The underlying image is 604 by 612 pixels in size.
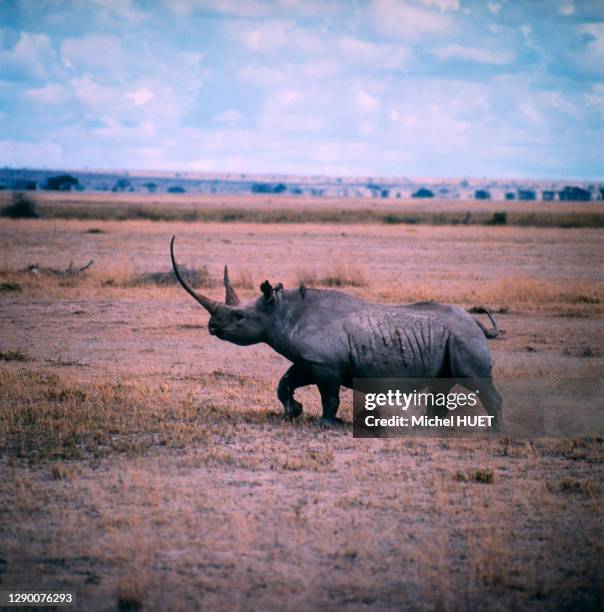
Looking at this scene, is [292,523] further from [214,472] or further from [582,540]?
[582,540]

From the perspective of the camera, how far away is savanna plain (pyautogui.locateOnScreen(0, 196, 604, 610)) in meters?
5.73

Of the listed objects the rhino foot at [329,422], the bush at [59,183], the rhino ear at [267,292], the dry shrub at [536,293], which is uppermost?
the bush at [59,183]

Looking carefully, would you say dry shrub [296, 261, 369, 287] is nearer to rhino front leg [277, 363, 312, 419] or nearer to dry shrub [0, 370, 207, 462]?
dry shrub [0, 370, 207, 462]

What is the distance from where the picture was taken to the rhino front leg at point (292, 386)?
9.68 meters

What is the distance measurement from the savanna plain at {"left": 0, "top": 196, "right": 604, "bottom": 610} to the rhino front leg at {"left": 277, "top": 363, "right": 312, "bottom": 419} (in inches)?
5.7

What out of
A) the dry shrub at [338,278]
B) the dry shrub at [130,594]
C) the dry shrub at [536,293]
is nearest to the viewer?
the dry shrub at [130,594]

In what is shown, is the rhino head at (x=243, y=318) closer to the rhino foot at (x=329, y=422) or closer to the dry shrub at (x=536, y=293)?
the rhino foot at (x=329, y=422)

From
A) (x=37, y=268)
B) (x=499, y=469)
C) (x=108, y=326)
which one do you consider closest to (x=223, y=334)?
(x=499, y=469)

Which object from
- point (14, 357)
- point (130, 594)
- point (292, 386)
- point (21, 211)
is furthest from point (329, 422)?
point (21, 211)

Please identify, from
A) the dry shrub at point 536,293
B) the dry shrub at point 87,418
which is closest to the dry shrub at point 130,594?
the dry shrub at point 87,418

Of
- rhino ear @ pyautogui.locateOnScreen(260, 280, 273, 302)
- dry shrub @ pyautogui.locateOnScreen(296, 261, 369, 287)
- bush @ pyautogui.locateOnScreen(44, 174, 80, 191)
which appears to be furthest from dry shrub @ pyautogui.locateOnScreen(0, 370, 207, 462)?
bush @ pyautogui.locateOnScreen(44, 174, 80, 191)

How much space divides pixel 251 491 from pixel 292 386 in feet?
8.20

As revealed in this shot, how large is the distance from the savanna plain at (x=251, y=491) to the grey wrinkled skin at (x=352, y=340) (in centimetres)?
55

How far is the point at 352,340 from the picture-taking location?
31.0 feet
